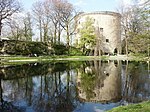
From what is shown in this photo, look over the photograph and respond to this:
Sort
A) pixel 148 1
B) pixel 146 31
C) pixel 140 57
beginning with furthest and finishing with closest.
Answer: pixel 140 57 < pixel 146 31 < pixel 148 1

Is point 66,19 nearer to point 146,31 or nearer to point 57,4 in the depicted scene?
point 57,4

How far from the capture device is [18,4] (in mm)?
48500

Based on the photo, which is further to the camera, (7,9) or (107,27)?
(107,27)

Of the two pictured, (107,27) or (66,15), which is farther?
(107,27)

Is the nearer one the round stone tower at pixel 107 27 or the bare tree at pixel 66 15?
the bare tree at pixel 66 15

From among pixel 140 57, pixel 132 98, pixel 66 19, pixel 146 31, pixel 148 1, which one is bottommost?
pixel 132 98

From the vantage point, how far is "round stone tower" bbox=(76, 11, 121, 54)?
220 feet

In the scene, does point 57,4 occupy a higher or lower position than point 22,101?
higher

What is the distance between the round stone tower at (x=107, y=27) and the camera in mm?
67062

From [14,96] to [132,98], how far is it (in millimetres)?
5637

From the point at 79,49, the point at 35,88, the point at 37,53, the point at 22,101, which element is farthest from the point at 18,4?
the point at 22,101

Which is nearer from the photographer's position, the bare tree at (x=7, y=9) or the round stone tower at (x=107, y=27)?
the bare tree at (x=7, y=9)

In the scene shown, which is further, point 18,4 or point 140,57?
point 18,4

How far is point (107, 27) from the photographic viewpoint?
6806 cm
